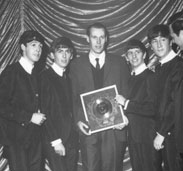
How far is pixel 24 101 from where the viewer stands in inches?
114

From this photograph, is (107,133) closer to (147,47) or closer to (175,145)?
(175,145)

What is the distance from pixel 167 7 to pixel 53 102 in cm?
180

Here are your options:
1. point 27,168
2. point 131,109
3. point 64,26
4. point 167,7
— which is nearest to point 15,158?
point 27,168

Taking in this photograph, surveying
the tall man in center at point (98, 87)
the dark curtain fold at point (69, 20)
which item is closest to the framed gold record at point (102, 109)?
the tall man in center at point (98, 87)

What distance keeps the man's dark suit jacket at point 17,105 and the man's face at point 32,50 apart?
0.16m

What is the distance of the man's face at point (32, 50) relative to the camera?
3.04 meters

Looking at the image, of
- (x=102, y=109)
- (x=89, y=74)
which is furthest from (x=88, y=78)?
(x=102, y=109)

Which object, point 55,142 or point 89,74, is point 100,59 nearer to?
point 89,74

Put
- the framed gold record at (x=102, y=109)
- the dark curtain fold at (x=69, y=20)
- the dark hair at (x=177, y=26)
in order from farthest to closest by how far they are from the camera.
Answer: the dark curtain fold at (x=69, y=20) → the framed gold record at (x=102, y=109) → the dark hair at (x=177, y=26)

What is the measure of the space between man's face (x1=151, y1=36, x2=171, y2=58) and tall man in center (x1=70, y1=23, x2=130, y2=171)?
→ 16.7 inches

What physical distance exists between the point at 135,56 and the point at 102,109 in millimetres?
683


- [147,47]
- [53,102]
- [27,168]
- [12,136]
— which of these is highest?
[147,47]

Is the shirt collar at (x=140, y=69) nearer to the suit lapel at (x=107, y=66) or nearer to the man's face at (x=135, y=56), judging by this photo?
the man's face at (x=135, y=56)

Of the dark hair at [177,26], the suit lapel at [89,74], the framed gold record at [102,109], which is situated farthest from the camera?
the suit lapel at [89,74]
